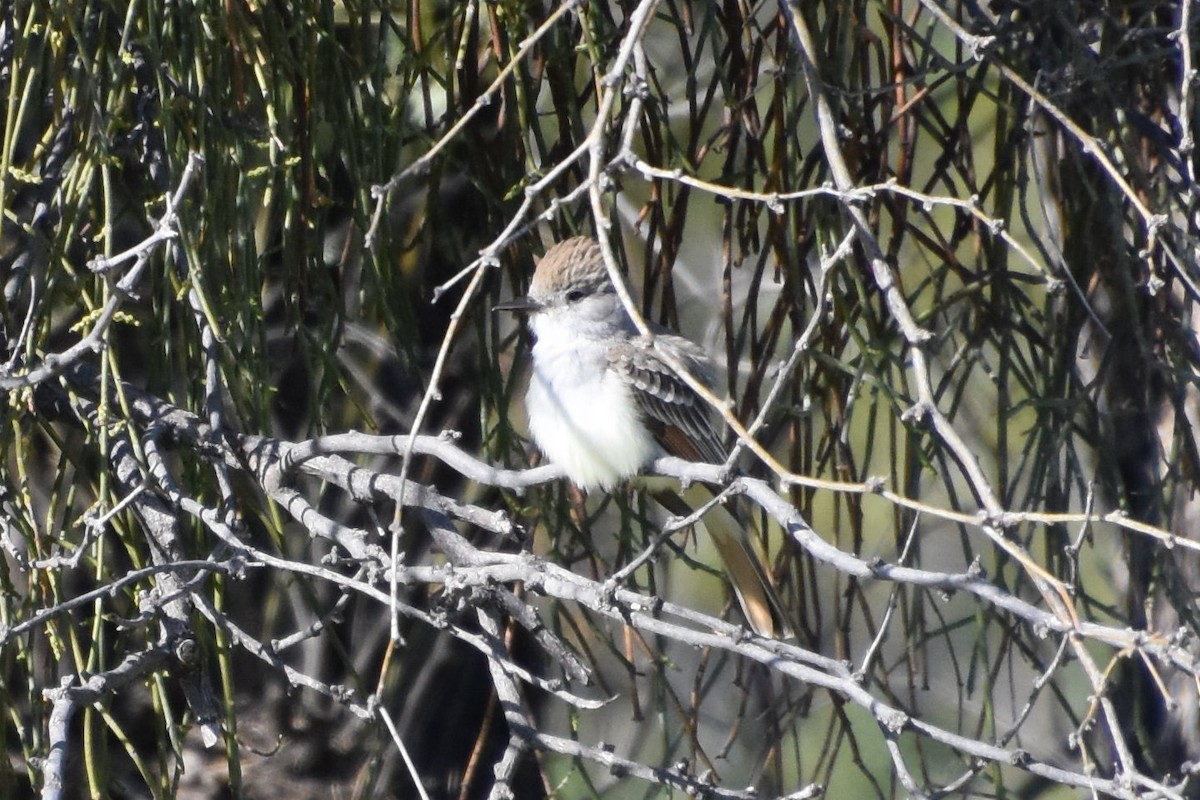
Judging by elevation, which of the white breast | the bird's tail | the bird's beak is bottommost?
the bird's tail

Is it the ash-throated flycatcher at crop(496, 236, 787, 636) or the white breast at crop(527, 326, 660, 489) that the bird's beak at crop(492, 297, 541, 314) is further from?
the white breast at crop(527, 326, 660, 489)

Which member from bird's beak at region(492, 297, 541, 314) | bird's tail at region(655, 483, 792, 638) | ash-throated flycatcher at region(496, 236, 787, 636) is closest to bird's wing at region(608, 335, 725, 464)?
ash-throated flycatcher at region(496, 236, 787, 636)

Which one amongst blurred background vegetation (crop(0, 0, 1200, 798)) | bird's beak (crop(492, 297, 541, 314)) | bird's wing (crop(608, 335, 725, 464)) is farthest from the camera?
bird's wing (crop(608, 335, 725, 464))

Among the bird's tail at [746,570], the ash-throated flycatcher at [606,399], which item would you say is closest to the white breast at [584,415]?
the ash-throated flycatcher at [606,399]

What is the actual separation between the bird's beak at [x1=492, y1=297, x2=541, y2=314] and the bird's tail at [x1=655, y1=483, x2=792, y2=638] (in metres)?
0.41

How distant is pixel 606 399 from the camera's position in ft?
8.63

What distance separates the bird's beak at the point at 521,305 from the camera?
83.2 inches

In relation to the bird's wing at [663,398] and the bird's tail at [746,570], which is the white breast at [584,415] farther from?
the bird's tail at [746,570]

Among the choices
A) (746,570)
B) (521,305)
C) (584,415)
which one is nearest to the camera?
(521,305)

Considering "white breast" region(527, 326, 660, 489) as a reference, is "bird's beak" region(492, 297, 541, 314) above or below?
above

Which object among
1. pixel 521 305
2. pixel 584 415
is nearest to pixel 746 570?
pixel 584 415

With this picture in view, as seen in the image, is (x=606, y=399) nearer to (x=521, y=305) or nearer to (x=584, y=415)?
(x=584, y=415)

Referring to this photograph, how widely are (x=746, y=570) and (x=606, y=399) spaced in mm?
438

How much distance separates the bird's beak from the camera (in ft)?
6.93
